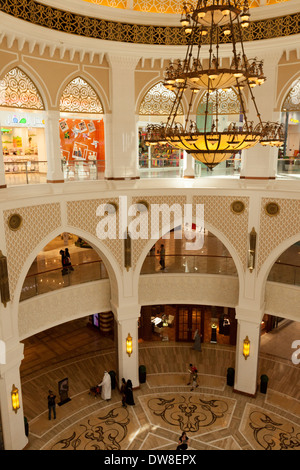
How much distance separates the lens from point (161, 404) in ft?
35.8

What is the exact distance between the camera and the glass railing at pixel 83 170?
9969 mm

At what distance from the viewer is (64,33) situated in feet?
28.5

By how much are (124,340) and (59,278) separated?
2.66m

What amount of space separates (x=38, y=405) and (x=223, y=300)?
20.3 feet

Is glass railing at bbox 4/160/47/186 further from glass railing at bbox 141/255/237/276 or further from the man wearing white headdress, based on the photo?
the man wearing white headdress

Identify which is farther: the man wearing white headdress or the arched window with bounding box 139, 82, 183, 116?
the man wearing white headdress

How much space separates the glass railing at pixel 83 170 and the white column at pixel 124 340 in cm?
386

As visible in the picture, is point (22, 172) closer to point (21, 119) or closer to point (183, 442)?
point (21, 119)

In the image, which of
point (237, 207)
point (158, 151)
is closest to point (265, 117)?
point (237, 207)

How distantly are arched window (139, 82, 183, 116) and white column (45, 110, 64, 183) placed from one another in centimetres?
241

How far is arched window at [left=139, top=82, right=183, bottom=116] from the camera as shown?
10.5 meters

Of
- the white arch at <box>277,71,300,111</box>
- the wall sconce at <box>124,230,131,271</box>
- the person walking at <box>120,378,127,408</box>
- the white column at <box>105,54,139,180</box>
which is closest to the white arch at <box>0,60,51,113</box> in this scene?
the white column at <box>105,54,139,180</box>

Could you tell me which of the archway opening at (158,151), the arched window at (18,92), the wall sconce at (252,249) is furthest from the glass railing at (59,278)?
the arched window at (18,92)
